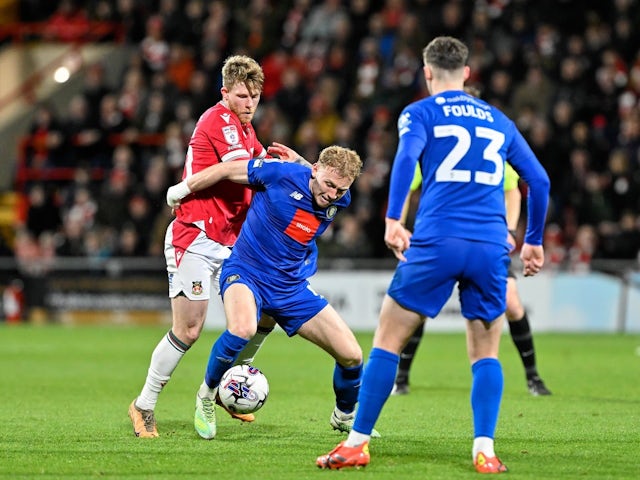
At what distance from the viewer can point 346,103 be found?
21672mm

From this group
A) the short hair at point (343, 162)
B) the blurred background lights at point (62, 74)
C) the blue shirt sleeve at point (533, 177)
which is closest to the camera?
the blue shirt sleeve at point (533, 177)

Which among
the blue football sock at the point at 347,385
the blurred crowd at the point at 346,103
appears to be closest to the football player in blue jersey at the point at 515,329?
the blue football sock at the point at 347,385

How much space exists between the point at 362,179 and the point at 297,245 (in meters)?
12.0

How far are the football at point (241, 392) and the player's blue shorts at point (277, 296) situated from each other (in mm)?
437

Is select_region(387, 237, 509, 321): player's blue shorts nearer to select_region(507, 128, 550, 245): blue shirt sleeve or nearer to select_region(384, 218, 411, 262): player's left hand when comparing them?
select_region(384, 218, 411, 262): player's left hand

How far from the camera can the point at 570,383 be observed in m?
11.5

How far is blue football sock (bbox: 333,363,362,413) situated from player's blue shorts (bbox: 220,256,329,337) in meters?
0.41

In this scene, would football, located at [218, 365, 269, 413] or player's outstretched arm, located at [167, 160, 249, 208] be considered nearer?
player's outstretched arm, located at [167, 160, 249, 208]

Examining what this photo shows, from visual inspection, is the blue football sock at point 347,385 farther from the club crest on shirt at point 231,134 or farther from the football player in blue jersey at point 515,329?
the football player in blue jersey at point 515,329

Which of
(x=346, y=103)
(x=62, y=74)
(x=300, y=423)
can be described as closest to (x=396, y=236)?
(x=300, y=423)

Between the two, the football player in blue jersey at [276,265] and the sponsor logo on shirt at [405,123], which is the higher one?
the sponsor logo on shirt at [405,123]

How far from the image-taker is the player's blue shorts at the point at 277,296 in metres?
7.55

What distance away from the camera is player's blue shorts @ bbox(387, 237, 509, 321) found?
611 cm

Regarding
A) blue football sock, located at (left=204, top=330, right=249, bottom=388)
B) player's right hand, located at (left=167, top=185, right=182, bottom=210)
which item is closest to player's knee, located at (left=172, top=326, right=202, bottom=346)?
blue football sock, located at (left=204, top=330, right=249, bottom=388)
